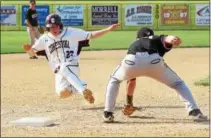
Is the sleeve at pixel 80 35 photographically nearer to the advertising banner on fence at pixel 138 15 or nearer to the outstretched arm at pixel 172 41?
the outstretched arm at pixel 172 41

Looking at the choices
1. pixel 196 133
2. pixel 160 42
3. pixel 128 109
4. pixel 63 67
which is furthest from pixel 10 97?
pixel 196 133

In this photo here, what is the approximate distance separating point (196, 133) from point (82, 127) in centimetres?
164

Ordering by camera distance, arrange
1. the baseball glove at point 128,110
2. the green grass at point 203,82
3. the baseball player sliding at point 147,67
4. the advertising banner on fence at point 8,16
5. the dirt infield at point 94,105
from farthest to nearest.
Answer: the advertising banner on fence at point 8,16 < the green grass at point 203,82 < the baseball glove at point 128,110 < the baseball player sliding at point 147,67 < the dirt infield at point 94,105

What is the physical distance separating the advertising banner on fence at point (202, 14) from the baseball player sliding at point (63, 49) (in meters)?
30.1

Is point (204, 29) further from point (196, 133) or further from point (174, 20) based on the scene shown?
point (196, 133)

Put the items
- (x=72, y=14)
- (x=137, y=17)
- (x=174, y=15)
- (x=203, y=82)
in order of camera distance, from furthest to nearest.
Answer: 1. (x=72, y=14)
2. (x=137, y=17)
3. (x=174, y=15)
4. (x=203, y=82)

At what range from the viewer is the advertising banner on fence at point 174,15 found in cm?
4041

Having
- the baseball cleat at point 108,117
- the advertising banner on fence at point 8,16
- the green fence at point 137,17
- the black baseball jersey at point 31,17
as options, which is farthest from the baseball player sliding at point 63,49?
the advertising banner on fence at point 8,16

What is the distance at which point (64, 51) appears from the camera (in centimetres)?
1091

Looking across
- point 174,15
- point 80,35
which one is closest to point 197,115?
point 80,35

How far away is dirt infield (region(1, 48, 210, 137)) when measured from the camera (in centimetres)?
913

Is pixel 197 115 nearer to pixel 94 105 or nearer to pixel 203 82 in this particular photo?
pixel 94 105

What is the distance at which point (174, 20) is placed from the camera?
40.4m

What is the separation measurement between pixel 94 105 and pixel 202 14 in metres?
29.6
